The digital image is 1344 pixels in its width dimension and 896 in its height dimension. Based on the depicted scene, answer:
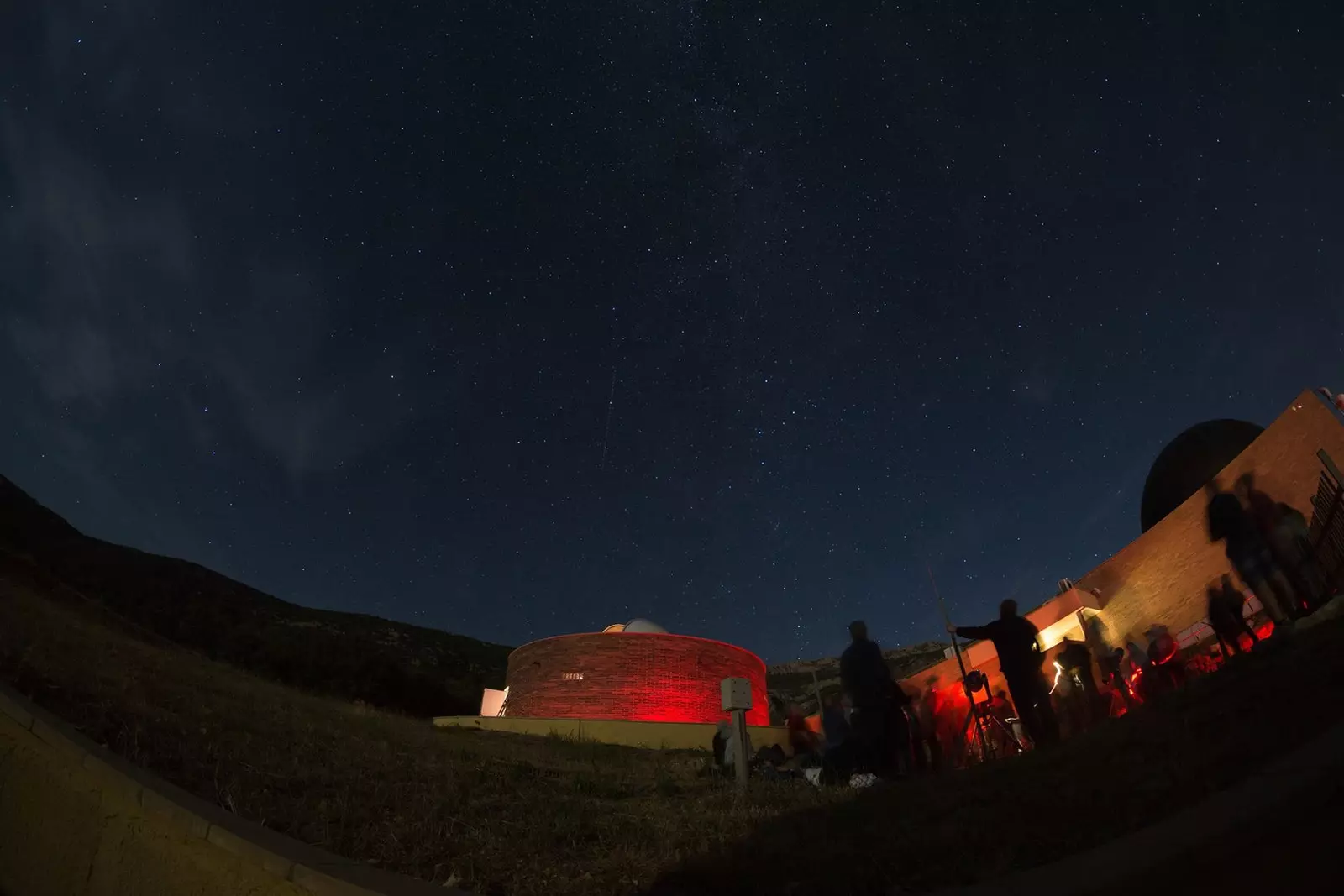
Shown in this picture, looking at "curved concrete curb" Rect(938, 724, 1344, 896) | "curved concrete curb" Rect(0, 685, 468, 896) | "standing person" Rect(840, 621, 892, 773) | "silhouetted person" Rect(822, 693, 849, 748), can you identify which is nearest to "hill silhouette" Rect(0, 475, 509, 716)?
"curved concrete curb" Rect(0, 685, 468, 896)

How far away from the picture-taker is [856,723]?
643 centimetres

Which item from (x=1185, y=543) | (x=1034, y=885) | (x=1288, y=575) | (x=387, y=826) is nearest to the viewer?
(x=1034, y=885)

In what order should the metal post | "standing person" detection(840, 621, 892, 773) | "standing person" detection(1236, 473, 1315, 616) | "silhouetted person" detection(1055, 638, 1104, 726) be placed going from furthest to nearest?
"silhouetted person" detection(1055, 638, 1104, 726), "standing person" detection(1236, 473, 1315, 616), "standing person" detection(840, 621, 892, 773), the metal post

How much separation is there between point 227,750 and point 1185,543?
14.0m

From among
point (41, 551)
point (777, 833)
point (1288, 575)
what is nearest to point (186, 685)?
point (777, 833)

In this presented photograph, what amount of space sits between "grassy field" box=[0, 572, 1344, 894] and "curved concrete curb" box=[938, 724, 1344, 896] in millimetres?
355

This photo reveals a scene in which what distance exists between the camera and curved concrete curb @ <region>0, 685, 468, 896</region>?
9.36 feet

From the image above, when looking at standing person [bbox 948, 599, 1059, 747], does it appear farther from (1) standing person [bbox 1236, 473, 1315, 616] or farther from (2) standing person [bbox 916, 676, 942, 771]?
(2) standing person [bbox 916, 676, 942, 771]

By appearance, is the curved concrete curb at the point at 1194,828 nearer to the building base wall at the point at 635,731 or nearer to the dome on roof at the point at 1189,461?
the dome on roof at the point at 1189,461

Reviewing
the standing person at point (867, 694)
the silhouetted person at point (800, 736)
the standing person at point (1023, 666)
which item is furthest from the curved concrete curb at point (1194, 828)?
the silhouetted person at point (800, 736)

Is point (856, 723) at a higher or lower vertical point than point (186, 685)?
lower

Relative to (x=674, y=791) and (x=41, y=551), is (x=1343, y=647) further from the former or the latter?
(x=41, y=551)

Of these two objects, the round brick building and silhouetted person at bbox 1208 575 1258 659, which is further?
the round brick building

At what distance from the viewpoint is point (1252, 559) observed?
797 cm
